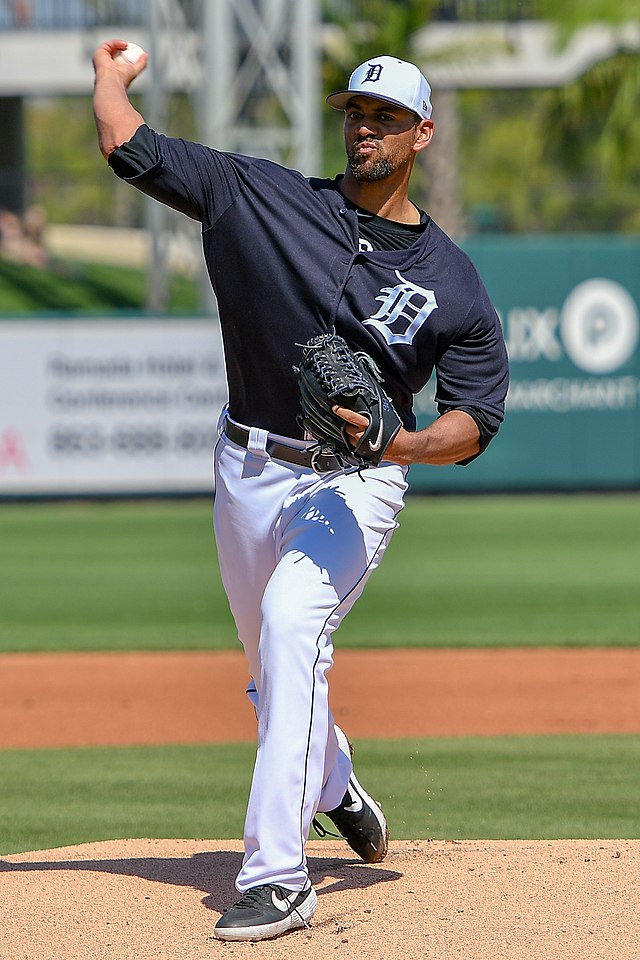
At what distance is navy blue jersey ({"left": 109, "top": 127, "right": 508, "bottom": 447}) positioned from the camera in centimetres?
410

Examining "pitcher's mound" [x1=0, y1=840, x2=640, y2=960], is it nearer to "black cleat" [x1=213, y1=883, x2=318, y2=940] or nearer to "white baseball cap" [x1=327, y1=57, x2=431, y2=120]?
"black cleat" [x1=213, y1=883, x2=318, y2=940]

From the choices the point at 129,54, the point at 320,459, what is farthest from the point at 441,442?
the point at 129,54

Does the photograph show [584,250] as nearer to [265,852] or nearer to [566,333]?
[566,333]

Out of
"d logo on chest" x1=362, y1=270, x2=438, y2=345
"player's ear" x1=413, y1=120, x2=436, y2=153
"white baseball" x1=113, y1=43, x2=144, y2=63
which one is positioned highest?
"white baseball" x1=113, y1=43, x2=144, y2=63

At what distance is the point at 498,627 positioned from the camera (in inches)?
388

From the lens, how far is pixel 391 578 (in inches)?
483

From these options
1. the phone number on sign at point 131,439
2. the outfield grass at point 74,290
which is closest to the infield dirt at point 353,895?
the phone number on sign at point 131,439

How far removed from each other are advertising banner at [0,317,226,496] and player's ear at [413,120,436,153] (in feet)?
41.2

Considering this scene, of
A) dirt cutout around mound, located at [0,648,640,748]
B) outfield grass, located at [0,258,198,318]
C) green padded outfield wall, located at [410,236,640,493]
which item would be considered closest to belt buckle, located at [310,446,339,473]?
dirt cutout around mound, located at [0,648,640,748]

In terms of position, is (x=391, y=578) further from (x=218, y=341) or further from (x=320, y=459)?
(x=320, y=459)

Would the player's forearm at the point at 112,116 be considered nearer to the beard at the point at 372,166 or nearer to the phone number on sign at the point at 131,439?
the beard at the point at 372,166

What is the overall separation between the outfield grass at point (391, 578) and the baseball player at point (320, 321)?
16.9 feet

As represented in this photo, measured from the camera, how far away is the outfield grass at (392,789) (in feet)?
17.2

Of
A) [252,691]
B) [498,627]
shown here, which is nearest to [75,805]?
[252,691]
